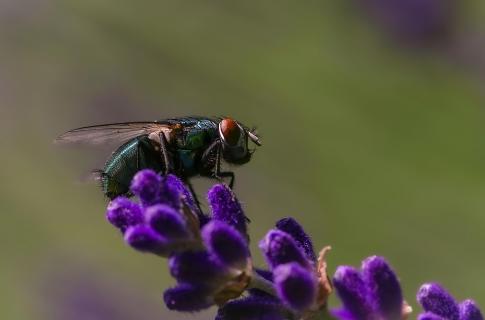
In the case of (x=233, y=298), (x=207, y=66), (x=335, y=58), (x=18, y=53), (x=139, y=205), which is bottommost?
(x=18, y=53)

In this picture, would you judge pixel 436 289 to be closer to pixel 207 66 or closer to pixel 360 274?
pixel 360 274

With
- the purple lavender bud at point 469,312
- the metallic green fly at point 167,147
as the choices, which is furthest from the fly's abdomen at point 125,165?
the purple lavender bud at point 469,312

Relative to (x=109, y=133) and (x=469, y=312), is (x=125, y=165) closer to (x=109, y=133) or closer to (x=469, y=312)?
(x=109, y=133)

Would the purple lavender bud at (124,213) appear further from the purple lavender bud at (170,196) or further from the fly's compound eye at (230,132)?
the fly's compound eye at (230,132)

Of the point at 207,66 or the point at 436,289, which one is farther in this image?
the point at 207,66

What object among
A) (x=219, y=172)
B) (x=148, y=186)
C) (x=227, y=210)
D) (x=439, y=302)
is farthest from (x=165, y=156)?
(x=439, y=302)

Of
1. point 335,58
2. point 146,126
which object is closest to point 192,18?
point 335,58

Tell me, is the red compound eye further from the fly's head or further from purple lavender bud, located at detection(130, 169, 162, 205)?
purple lavender bud, located at detection(130, 169, 162, 205)
